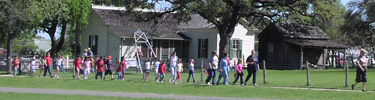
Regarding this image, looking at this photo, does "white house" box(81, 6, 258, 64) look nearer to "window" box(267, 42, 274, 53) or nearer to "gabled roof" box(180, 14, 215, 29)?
"gabled roof" box(180, 14, 215, 29)

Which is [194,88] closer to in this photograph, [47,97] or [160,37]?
[47,97]

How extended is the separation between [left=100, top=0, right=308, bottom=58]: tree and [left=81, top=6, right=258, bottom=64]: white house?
4999 millimetres

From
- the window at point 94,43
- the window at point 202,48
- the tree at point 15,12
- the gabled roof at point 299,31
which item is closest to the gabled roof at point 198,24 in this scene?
the window at point 202,48

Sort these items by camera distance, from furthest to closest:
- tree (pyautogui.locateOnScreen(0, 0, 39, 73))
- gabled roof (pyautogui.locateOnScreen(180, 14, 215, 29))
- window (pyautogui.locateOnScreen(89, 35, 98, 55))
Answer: gabled roof (pyautogui.locateOnScreen(180, 14, 215, 29))
window (pyautogui.locateOnScreen(89, 35, 98, 55))
tree (pyautogui.locateOnScreen(0, 0, 39, 73))

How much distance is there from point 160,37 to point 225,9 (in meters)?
11.3

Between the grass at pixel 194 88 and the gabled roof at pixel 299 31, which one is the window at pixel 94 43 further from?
the grass at pixel 194 88

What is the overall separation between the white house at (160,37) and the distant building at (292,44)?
270 cm

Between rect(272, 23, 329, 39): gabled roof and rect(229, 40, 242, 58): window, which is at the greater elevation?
rect(272, 23, 329, 39): gabled roof

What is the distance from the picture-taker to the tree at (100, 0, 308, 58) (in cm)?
3444

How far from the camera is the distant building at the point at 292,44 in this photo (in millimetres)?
42534

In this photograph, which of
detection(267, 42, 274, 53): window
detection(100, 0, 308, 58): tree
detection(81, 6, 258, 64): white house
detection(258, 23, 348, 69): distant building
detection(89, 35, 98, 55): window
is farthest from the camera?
detection(89, 35, 98, 55): window

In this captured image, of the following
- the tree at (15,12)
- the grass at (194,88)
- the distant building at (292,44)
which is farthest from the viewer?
the distant building at (292,44)

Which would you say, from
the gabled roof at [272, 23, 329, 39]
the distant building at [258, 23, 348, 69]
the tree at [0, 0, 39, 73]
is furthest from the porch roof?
the tree at [0, 0, 39, 73]

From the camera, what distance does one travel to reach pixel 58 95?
1859 cm
